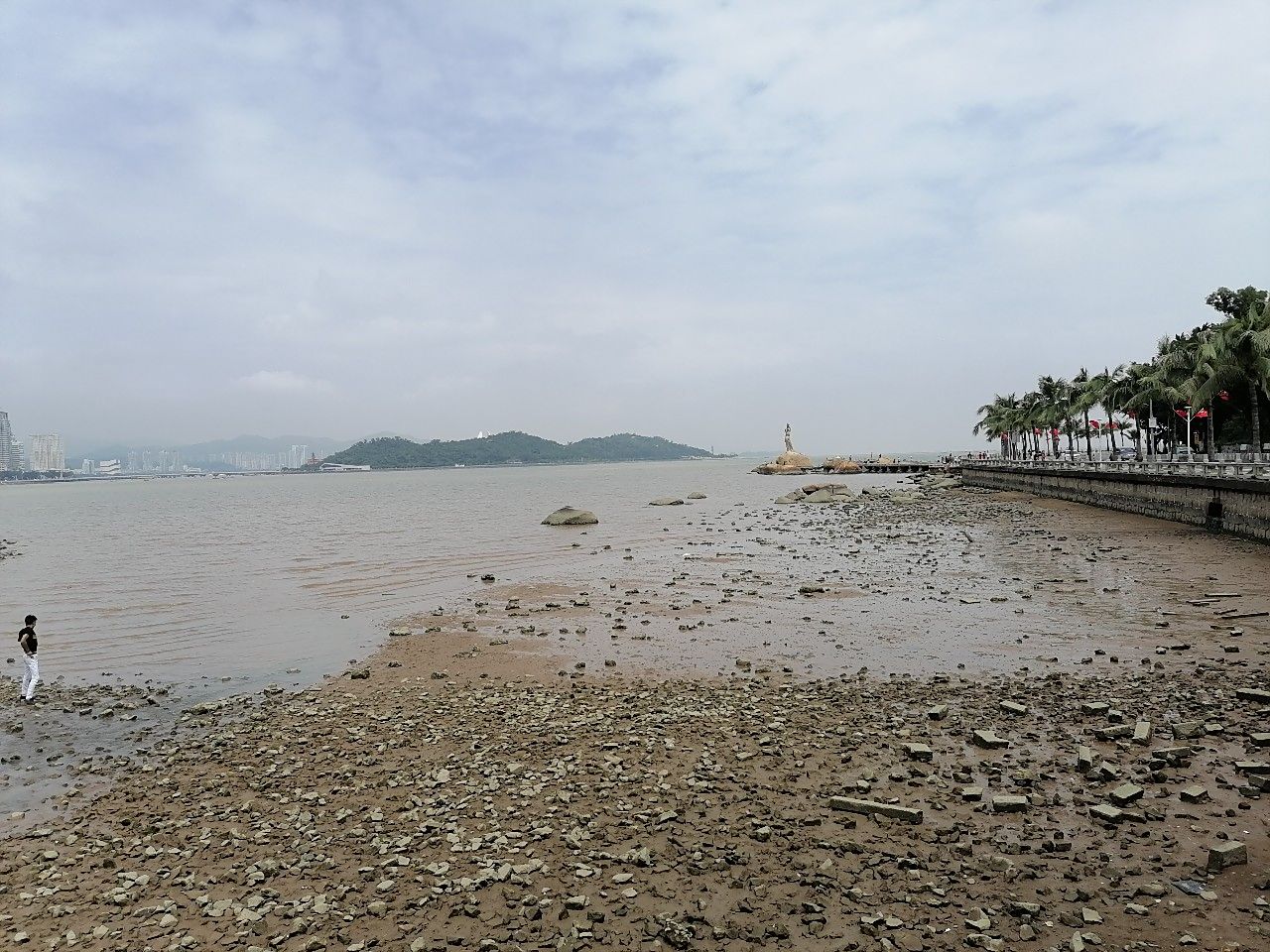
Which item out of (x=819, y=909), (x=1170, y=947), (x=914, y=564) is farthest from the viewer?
(x=914, y=564)

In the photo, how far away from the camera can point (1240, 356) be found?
4900cm

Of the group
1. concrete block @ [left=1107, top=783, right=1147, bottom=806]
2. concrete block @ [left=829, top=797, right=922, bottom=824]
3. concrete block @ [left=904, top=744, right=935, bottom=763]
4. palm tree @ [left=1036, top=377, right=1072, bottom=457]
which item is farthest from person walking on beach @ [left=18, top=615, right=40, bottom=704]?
palm tree @ [left=1036, top=377, right=1072, bottom=457]

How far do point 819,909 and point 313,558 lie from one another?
3920 centimetres

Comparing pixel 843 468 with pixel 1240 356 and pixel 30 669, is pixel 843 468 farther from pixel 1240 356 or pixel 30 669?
pixel 30 669

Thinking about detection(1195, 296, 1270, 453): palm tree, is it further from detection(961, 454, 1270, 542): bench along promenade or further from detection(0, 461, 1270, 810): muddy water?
detection(0, 461, 1270, 810): muddy water

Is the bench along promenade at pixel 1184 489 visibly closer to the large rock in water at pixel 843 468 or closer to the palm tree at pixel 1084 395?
the palm tree at pixel 1084 395

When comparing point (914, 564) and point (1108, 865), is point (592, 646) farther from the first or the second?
point (914, 564)

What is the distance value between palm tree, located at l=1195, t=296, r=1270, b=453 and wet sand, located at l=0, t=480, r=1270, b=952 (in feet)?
119

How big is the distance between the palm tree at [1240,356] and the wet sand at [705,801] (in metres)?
36.3

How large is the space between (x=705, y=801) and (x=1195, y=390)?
60.1 meters

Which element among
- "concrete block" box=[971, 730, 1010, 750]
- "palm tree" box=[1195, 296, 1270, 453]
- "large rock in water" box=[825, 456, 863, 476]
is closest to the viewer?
"concrete block" box=[971, 730, 1010, 750]

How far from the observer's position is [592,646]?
19078 mm

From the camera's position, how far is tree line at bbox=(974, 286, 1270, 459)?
49094 mm

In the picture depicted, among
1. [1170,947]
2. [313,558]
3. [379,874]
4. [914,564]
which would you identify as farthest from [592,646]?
[313,558]
